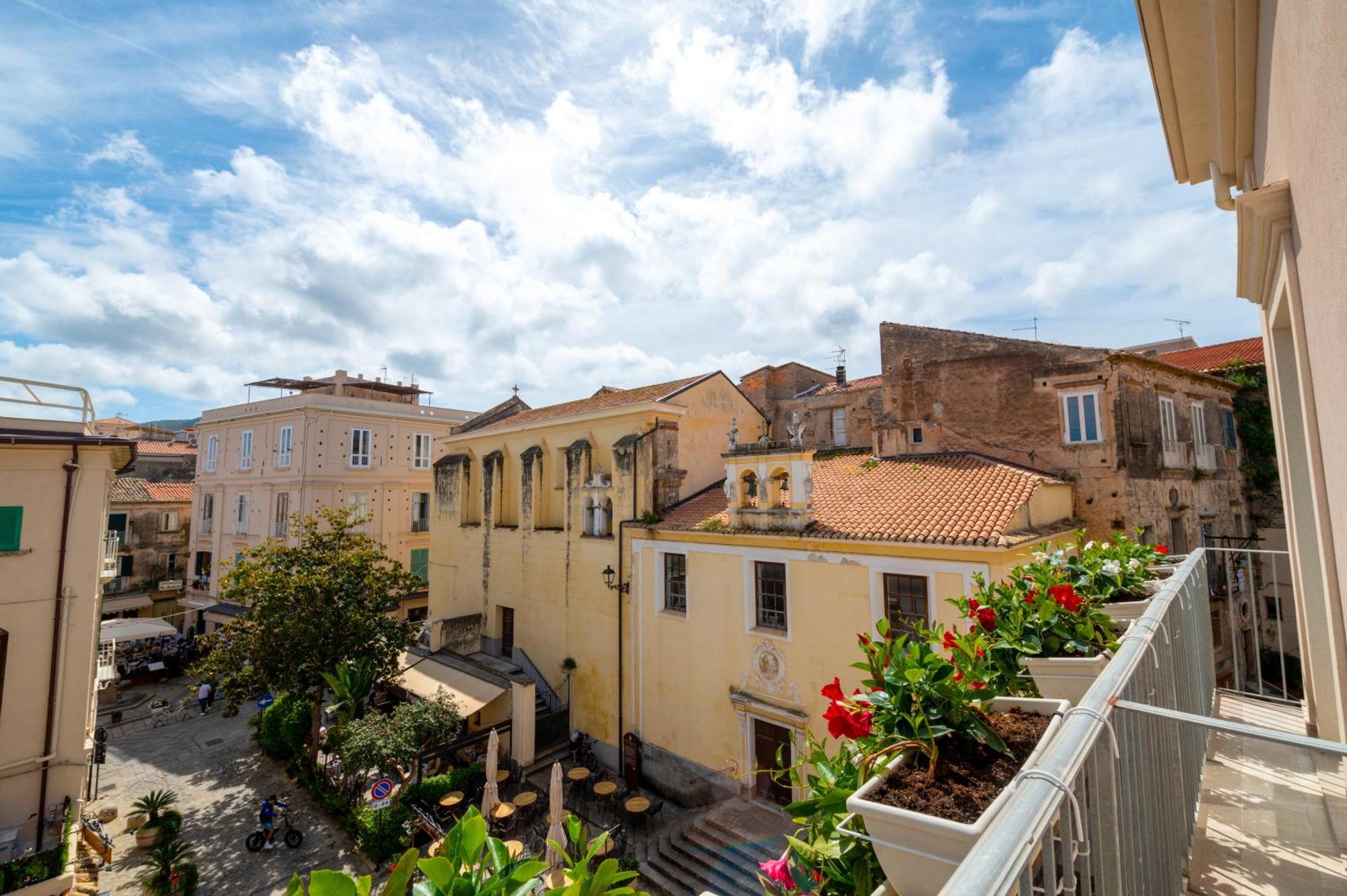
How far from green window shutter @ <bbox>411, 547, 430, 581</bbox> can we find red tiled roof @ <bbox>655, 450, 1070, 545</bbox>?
676 inches

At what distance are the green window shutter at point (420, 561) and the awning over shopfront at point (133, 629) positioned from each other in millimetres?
9183

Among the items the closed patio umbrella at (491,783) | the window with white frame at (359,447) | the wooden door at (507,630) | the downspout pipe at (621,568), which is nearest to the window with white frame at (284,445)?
the window with white frame at (359,447)

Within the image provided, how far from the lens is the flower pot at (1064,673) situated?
3.32 metres

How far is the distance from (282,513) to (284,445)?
3.11m

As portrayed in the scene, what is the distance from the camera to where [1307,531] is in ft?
15.1

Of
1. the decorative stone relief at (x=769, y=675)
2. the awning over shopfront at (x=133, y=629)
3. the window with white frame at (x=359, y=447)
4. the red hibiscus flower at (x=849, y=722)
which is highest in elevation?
the window with white frame at (x=359, y=447)

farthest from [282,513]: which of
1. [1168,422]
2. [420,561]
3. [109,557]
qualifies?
[1168,422]

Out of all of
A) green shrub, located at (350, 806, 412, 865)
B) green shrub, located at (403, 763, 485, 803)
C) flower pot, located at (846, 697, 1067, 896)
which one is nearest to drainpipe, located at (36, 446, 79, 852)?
green shrub, located at (350, 806, 412, 865)

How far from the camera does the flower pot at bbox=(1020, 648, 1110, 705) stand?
3316 mm

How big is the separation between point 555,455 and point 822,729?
490 inches

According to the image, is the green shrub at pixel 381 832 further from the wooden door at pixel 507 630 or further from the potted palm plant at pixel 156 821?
the wooden door at pixel 507 630

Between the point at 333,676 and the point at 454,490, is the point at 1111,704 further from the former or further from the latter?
the point at 454,490

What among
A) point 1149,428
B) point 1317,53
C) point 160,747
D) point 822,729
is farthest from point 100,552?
point 1149,428

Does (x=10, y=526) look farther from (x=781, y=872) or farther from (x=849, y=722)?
(x=849, y=722)
